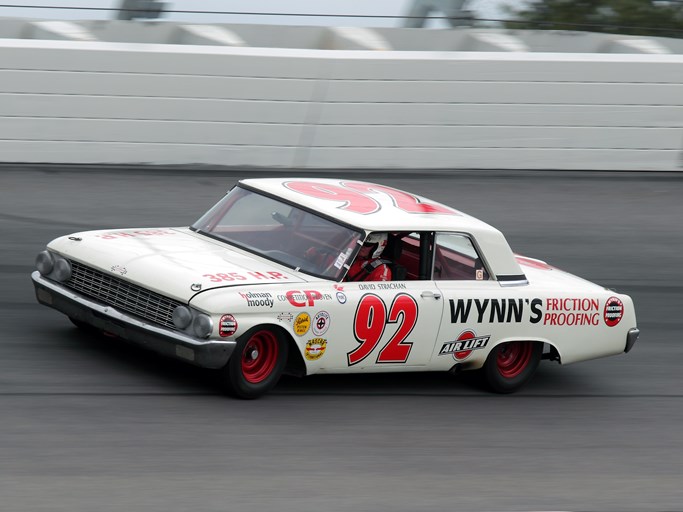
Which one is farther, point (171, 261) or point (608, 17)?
point (608, 17)

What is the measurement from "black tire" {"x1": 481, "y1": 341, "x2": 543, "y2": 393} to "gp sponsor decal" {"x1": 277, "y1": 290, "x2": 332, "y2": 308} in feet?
4.89

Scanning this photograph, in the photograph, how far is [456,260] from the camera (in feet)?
25.6

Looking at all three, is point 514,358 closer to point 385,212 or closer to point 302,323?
point 385,212

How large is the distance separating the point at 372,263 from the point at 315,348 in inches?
29.0

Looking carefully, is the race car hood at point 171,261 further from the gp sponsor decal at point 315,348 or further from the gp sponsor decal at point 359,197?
the gp sponsor decal at point 359,197

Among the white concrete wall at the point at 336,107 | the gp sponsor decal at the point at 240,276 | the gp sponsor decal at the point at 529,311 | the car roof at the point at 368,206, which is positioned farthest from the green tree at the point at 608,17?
the gp sponsor decal at the point at 240,276

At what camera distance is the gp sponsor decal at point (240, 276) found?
692cm

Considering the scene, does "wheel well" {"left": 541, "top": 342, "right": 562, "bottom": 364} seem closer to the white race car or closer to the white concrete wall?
the white race car

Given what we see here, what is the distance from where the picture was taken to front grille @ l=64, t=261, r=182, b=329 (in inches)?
271

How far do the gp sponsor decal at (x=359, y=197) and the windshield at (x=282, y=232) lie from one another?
24cm

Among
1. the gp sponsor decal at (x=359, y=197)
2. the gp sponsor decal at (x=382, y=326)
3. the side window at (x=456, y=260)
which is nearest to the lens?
the gp sponsor decal at (x=382, y=326)

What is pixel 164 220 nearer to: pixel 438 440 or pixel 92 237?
pixel 92 237

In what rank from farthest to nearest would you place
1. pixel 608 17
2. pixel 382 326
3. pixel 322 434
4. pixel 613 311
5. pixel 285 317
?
pixel 608 17 → pixel 613 311 → pixel 382 326 → pixel 285 317 → pixel 322 434

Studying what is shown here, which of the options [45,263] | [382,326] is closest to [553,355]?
[382,326]
